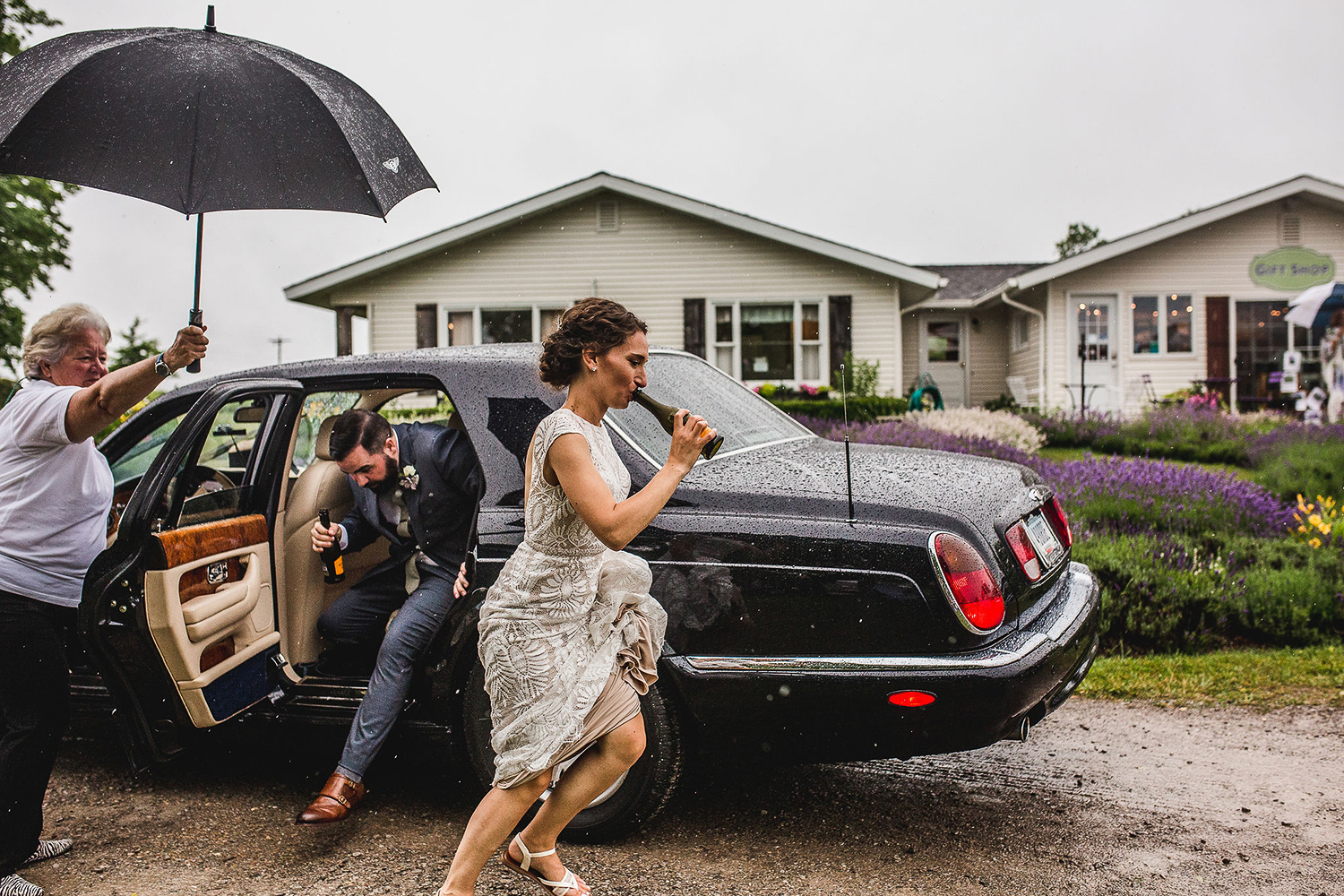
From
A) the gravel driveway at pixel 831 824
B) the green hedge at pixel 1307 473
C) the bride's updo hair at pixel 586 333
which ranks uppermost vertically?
the bride's updo hair at pixel 586 333

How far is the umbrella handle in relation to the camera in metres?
3.11

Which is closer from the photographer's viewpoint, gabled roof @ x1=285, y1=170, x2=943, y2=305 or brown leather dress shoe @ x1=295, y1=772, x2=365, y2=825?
brown leather dress shoe @ x1=295, y1=772, x2=365, y2=825

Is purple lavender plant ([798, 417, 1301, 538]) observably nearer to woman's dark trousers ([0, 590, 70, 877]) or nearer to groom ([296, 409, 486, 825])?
groom ([296, 409, 486, 825])

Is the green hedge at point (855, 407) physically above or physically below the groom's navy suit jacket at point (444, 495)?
above

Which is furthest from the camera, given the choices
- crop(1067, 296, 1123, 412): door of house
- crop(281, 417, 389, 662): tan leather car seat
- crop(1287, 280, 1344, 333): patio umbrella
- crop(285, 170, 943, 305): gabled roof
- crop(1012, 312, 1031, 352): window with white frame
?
crop(1012, 312, 1031, 352): window with white frame

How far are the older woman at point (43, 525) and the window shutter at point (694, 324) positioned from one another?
16.1m

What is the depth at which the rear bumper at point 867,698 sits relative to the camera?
9.60 feet

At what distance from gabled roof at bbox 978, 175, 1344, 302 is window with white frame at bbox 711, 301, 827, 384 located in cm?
445

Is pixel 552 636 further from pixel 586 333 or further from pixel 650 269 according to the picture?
pixel 650 269

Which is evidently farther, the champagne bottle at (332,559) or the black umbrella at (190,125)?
the champagne bottle at (332,559)

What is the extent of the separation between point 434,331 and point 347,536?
51.7 feet

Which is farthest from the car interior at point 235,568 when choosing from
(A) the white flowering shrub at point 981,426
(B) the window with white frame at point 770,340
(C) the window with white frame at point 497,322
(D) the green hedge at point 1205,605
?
(B) the window with white frame at point 770,340

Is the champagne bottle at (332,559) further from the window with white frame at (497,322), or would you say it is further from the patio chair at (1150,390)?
the patio chair at (1150,390)

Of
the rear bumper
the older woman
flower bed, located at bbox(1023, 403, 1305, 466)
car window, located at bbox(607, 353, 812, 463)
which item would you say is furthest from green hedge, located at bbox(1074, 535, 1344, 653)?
flower bed, located at bbox(1023, 403, 1305, 466)
